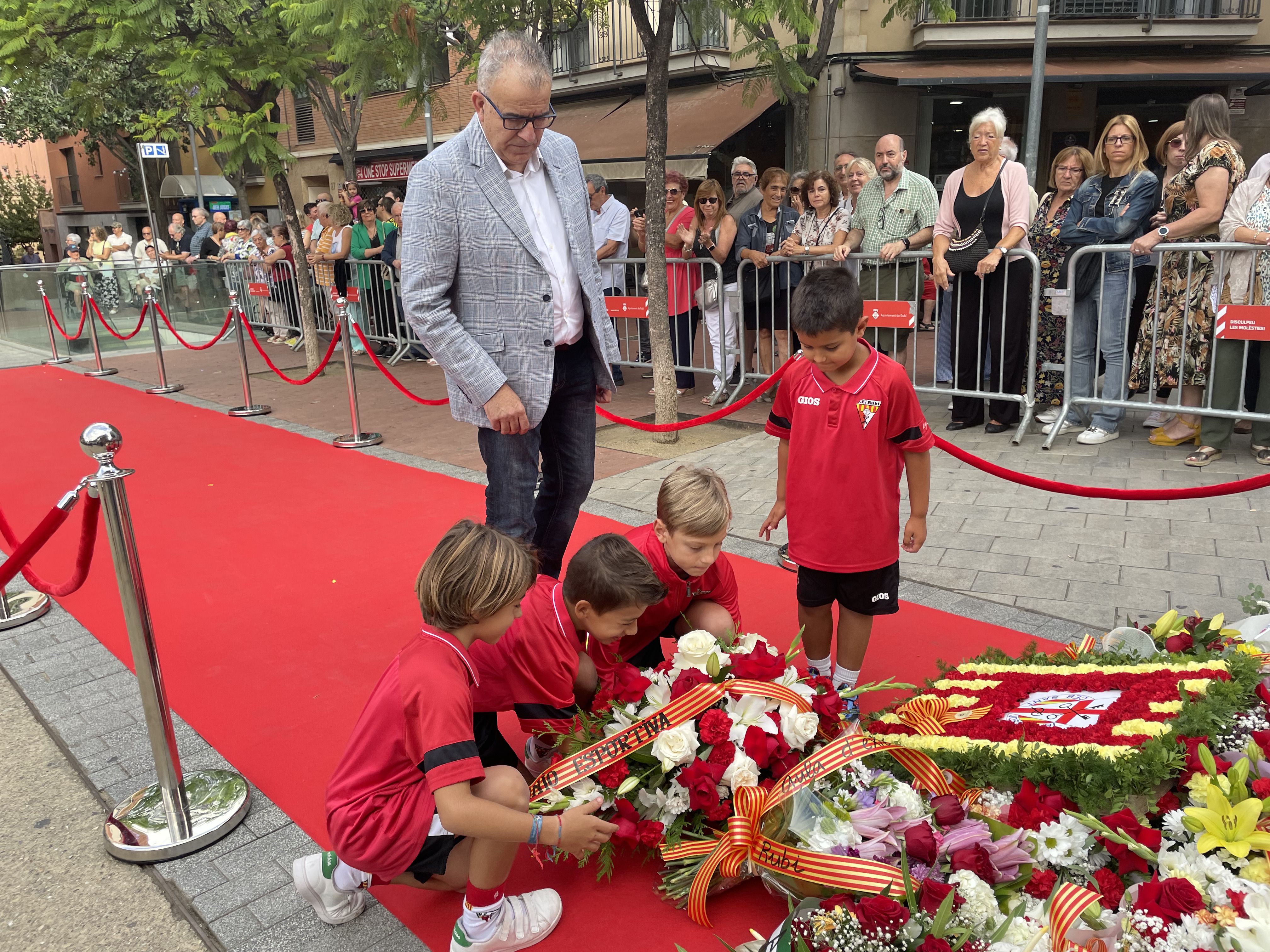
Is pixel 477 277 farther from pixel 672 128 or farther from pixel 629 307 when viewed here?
pixel 672 128

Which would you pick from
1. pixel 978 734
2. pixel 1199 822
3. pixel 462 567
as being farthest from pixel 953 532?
pixel 462 567

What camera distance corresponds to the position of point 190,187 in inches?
1110

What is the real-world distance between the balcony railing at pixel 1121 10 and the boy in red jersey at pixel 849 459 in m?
15.6

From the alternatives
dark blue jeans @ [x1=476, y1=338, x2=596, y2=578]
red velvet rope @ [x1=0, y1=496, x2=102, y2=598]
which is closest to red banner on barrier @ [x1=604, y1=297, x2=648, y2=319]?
dark blue jeans @ [x1=476, y1=338, x2=596, y2=578]

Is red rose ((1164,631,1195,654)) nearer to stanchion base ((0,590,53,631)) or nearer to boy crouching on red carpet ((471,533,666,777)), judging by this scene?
boy crouching on red carpet ((471,533,666,777))

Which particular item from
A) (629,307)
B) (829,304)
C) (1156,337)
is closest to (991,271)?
(1156,337)

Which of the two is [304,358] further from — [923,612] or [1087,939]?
[1087,939]

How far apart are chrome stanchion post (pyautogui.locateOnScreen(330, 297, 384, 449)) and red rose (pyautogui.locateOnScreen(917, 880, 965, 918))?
6406 millimetres

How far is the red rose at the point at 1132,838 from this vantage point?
202cm

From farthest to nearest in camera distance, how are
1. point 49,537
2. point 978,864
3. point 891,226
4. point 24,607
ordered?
point 891,226 → point 24,607 → point 49,537 → point 978,864

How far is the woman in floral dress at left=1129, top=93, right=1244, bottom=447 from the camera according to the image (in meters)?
5.81

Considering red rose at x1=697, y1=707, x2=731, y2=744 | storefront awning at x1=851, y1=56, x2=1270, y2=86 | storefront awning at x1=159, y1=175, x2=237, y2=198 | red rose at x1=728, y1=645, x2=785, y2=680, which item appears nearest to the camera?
red rose at x1=697, y1=707, x2=731, y2=744

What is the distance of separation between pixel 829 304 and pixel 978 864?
5.17ft

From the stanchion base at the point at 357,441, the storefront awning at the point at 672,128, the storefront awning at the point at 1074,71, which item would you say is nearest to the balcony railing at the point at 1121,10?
the storefront awning at the point at 1074,71
